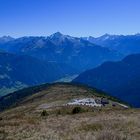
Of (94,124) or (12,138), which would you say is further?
(94,124)

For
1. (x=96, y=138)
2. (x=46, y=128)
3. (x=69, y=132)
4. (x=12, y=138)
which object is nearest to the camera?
(x=96, y=138)

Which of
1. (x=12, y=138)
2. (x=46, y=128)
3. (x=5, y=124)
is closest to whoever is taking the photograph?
(x=12, y=138)

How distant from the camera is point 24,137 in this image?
2612 centimetres

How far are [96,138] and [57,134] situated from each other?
3.87 m

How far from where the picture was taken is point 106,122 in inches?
1325

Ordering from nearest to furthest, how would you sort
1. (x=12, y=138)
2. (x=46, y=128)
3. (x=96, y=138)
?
(x=96, y=138)
(x=12, y=138)
(x=46, y=128)

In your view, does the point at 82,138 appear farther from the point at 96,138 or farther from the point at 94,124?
the point at 94,124

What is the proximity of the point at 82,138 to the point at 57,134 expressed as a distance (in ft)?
9.36

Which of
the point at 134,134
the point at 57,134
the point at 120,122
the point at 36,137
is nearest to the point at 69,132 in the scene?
the point at 57,134

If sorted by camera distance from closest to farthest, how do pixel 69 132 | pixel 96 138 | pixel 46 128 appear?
pixel 96 138 < pixel 69 132 < pixel 46 128

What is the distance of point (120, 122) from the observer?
110ft

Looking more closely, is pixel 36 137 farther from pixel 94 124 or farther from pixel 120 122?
pixel 120 122

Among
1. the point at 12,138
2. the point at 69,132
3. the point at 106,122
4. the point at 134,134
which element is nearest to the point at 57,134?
the point at 69,132

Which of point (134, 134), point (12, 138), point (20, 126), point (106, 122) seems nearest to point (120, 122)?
point (106, 122)
